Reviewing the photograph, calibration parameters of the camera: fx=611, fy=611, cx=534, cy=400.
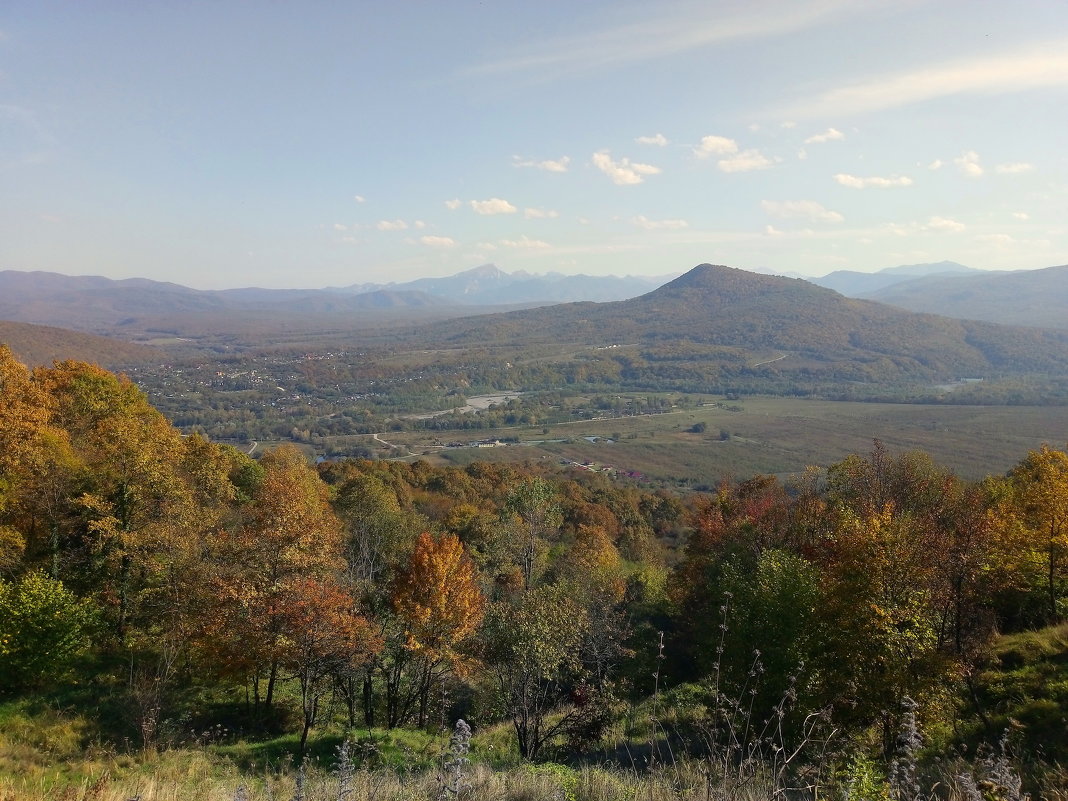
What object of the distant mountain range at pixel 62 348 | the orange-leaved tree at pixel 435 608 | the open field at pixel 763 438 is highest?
the distant mountain range at pixel 62 348

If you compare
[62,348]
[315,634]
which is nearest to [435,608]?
[315,634]

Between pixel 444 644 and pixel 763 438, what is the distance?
9468 cm

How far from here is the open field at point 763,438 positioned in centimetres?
8406

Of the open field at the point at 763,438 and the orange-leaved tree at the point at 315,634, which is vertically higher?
the orange-leaved tree at the point at 315,634

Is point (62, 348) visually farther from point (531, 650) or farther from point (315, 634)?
point (531, 650)

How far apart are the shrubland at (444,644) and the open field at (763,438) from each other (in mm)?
59334

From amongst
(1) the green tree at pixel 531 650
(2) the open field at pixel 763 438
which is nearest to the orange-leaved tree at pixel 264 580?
(1) the green tree at pixel 531 650

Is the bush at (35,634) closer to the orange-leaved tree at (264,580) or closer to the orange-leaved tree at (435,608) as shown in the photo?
the orange-leaved tree at (264,580)

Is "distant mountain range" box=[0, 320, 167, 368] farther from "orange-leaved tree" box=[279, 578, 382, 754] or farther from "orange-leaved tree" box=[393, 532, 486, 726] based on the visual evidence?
"orange-leaved tree" box=[279, 578, 382, 754]

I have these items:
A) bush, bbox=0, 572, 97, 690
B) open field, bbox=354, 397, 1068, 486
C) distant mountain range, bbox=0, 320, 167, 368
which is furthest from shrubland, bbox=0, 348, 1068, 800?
distant mountain range, bbox=0, 320, 167, 368

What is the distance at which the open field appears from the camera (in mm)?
84062

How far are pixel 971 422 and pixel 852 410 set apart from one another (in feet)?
75.6

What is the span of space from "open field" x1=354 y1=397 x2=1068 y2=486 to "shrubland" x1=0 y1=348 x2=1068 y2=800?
195 feet

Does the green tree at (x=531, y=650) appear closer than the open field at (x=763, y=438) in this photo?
Yes
